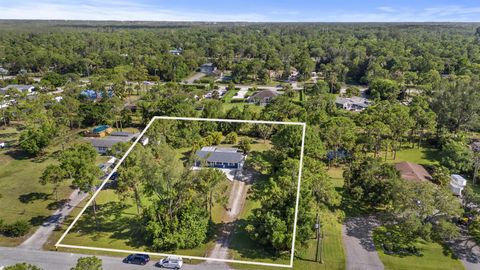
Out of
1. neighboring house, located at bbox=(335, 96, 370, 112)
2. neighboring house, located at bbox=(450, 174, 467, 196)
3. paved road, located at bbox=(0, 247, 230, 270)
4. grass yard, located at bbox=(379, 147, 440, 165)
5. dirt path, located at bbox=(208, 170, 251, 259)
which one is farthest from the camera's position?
neighboring house, located at bbox=(335, 96, 370, 112)

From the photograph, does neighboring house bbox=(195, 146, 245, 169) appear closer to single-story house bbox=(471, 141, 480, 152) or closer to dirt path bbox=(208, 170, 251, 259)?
dirt path bbox=(208, 170, 251, 259)

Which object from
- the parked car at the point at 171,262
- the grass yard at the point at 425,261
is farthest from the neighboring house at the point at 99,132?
the grass yard at the point at 425,261

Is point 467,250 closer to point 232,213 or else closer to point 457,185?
point 457,185

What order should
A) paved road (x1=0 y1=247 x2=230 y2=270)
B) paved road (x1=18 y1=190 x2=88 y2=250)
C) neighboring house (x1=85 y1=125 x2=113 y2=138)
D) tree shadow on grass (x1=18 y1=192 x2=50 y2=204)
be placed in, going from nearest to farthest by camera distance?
paved road (x1=0 y1=247 x2=230 y2=270), paved road (x1=18 y1=190 x2=88 y2=250), tree shadow on grass (x1=18 y1=192 x2=50 y2=204), neighboring house (x1=85 y1=125 x2=113 y2=138)

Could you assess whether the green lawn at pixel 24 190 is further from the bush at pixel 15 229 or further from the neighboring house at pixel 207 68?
the neighboring house at pixel 207 68

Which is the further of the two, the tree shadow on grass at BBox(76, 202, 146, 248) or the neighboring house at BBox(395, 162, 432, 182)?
the neighboring house at BBox(395, 162, 432, 182)

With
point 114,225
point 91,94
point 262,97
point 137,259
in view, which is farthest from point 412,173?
point 91,94

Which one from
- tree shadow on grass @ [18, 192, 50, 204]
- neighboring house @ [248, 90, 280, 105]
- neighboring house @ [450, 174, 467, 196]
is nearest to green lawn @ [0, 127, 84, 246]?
tree shadow on grass @ [18, 192, 50, 204]
